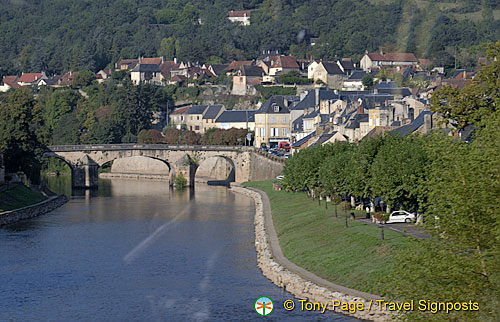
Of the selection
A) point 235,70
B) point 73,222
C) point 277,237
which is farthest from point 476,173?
point 235,70

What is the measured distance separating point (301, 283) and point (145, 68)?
153m

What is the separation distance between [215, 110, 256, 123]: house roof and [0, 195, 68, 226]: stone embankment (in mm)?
47402

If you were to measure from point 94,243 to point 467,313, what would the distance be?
3869 cm

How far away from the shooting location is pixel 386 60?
167 metres

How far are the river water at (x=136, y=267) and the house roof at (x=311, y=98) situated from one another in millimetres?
37907

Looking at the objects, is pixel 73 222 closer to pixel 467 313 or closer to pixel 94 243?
pixel 94 243

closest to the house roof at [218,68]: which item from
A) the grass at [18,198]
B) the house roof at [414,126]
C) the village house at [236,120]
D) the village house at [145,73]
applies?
the village house at [145,73]

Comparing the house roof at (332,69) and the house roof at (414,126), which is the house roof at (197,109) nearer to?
the house roof at (332,69)

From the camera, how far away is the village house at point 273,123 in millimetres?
124562

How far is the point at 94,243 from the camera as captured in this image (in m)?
60.6

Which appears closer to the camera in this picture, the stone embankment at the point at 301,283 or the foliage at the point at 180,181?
the stone embankment at the point at 301,283

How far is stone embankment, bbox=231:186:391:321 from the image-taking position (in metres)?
35.0

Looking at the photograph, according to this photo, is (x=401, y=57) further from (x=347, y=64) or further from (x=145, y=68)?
(x=145, y=68)

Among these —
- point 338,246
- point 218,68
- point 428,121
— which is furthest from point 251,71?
point 338,246
